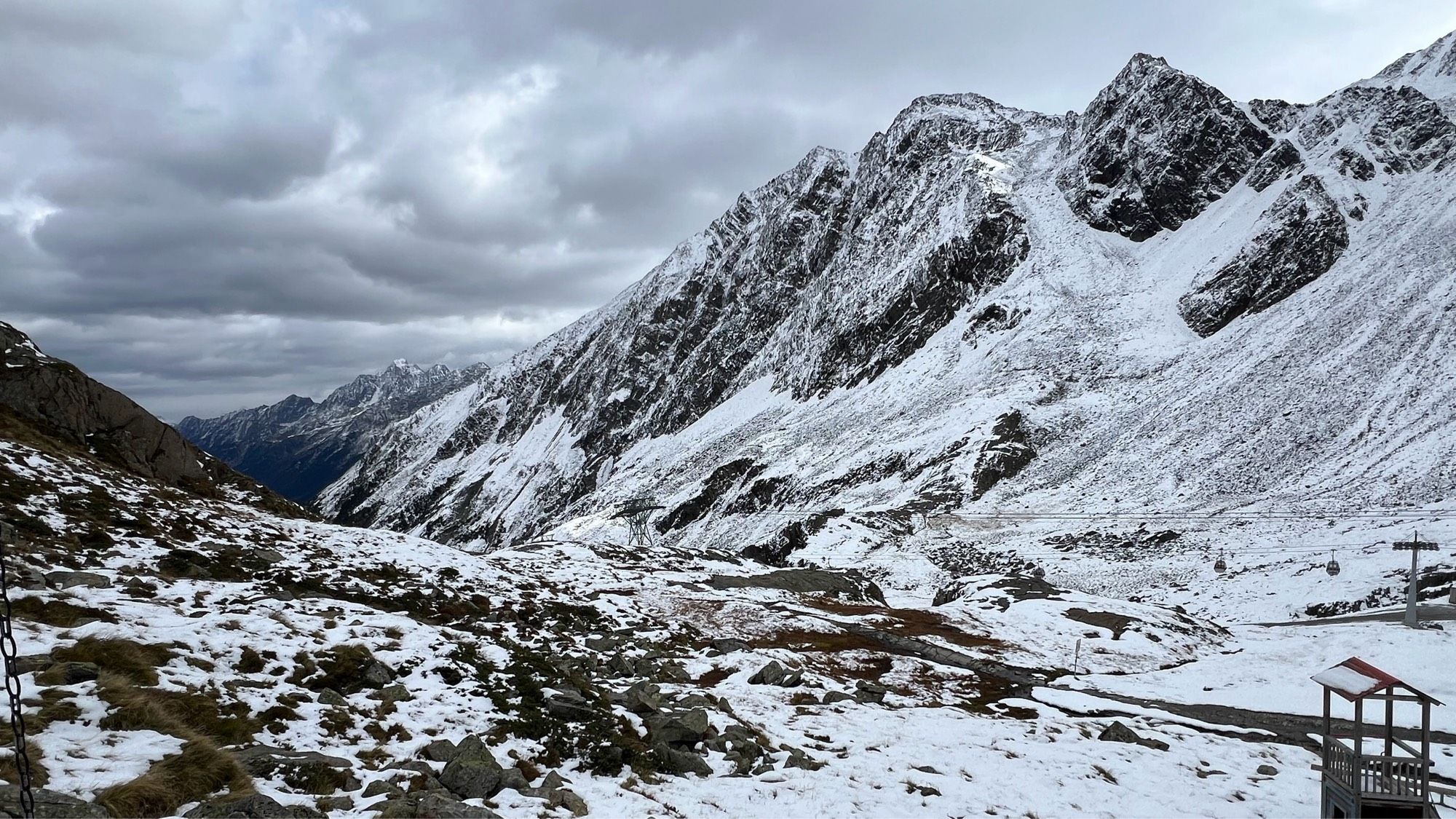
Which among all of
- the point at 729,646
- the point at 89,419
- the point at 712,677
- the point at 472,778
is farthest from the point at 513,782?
the point at 89,419

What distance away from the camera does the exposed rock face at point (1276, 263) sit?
286ft

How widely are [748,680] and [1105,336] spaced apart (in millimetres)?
88596

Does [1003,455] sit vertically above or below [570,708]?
above

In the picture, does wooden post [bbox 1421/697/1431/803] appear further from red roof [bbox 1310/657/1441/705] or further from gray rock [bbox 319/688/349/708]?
gray rock [bbox 319/688/349/708]

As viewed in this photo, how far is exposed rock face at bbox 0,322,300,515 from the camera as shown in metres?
29.2

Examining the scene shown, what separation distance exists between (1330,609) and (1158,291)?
240 feet

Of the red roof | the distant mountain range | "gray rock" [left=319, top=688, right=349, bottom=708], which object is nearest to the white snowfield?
"gray rock" [left=319, top=688, right=349, bottom=708]

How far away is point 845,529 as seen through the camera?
2731 inches

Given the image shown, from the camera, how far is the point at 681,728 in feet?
47.4

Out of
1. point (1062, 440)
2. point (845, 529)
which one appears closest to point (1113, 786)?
point (845, 529)

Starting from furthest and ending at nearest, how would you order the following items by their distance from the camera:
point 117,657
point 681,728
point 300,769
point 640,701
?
1. point 640,701
2. point 681,728
3. point 117,657
4. point 300,769

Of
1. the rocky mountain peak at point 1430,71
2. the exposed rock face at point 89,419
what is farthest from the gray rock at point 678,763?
the rocky mountain peak at point 1430,71

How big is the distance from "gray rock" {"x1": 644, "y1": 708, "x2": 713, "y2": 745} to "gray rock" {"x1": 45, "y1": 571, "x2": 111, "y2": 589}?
12794 mm

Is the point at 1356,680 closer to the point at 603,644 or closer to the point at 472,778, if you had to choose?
the point at 472,778
